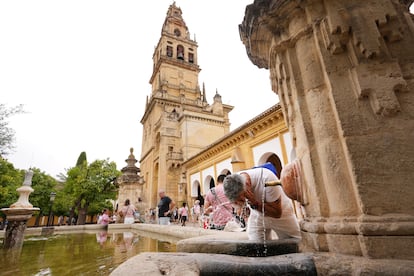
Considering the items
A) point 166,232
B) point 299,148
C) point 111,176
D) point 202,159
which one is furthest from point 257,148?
point 111,176

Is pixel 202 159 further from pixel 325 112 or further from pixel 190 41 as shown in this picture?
pixel 190 41

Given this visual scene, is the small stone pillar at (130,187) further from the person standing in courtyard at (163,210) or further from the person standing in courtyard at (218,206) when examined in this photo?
the person standing in courtyard at (218,206)

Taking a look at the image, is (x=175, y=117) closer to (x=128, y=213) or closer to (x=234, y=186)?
(x=128, y=213)

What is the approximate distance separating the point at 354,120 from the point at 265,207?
4.12ft

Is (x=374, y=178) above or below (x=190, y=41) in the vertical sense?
below

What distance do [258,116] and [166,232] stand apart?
348 inches

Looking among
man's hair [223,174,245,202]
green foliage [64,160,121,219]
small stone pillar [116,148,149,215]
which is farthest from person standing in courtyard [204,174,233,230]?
green foliage [64,160,121,219]

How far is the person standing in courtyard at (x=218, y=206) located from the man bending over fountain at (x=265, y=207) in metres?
2.52

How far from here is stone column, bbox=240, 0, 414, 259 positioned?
1.47 m

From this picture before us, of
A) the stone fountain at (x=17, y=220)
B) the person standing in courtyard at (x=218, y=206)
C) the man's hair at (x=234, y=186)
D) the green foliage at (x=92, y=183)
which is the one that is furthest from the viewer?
the green foliage at (x=92, y=183)

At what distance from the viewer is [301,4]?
2.14 metres

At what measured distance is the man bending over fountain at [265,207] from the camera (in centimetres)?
229

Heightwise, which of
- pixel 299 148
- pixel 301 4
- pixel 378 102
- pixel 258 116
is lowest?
pixel 299 148

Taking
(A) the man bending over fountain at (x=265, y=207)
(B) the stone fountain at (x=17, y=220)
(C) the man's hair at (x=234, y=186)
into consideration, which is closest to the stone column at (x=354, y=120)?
(A) the man bending over fountain at (x=265, y=207)
